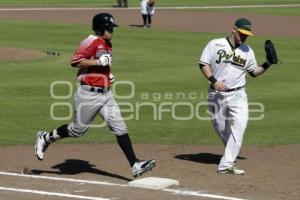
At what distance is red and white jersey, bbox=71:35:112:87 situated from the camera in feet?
31.5

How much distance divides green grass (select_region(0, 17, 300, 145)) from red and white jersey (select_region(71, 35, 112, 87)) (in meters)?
3.04

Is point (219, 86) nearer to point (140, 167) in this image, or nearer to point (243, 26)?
point (243, 26)

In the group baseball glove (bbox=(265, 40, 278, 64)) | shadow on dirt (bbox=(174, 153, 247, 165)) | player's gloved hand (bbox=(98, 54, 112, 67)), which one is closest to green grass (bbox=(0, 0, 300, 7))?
shadow on dirt (bbox=(174, 153, 247, 165))

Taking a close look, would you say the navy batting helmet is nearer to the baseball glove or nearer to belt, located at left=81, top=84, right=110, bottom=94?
belt, located at left=81, top=84, right=110, bottom=94

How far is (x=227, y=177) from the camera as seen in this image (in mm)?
9906

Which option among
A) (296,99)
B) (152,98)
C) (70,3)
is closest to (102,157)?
(152,98)

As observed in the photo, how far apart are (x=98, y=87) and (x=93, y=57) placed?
39 cm

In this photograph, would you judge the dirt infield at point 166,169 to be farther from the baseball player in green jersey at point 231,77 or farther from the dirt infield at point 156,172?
the baseball player in green jersey at point 231,77

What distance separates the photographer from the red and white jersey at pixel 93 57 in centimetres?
961

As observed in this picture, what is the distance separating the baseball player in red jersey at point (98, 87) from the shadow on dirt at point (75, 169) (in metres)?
0.47

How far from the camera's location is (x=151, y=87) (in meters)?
18.1

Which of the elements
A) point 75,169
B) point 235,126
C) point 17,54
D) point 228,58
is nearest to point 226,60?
point 228,58

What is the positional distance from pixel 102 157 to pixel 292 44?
57.6 feet

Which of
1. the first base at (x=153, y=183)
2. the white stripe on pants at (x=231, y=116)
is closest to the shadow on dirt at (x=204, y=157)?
the white stripe on pants at (x=231, y=116)
